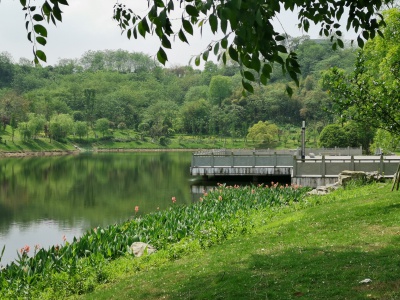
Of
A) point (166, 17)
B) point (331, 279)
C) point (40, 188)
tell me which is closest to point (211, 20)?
point (166, 17)

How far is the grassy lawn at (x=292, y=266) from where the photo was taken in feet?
19.7

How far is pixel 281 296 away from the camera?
5828 mm

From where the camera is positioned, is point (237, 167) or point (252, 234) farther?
point (237, 167)

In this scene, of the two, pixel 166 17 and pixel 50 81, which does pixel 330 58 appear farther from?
pixel 166 17

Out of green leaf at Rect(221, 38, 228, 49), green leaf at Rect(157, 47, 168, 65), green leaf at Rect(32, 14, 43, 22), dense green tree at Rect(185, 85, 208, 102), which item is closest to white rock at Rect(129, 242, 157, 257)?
green leaf at Rect(32, 14, 43, 22)

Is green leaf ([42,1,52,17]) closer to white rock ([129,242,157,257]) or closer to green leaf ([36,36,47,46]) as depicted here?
green leaf ([36,36,47,46])

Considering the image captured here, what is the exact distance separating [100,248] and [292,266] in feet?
18.4

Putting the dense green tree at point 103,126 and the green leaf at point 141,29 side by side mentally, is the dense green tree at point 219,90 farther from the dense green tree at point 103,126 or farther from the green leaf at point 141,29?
the green leaf at point 141,29

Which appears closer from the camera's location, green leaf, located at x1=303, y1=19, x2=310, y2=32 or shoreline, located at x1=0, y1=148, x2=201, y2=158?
green leaf, located at x1=303, y1=19, x2=310, y2=32

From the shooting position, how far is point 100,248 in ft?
37.7

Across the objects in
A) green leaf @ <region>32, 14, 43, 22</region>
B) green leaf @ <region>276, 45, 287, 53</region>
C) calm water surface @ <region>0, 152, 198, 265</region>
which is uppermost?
green leaf @ <region>32, 14, 43, 22</region>

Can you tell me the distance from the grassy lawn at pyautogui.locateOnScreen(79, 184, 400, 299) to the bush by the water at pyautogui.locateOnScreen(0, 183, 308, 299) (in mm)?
497

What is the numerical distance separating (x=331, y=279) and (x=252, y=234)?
191 inches

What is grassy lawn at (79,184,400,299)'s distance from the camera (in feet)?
Result: 19.7
